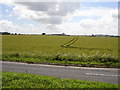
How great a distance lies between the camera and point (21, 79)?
31.2ft

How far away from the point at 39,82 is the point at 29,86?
2.80ft

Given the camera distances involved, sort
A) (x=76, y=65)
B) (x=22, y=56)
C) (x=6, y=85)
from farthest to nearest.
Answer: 1. (x=22, y=56)
2. (x=76, y=65)
3. (x=6, y=85)

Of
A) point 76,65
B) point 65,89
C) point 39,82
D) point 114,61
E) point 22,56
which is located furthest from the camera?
point 22,56

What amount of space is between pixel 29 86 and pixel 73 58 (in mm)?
12782

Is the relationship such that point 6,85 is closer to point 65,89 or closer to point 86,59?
point 65,89

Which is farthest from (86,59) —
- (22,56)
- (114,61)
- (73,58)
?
(22,56)

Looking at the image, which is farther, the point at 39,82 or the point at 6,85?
the point at 39,82

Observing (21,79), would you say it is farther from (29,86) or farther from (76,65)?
(76,65)

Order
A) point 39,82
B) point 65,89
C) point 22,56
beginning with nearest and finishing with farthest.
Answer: point 65,89 < point 39,82 < point 22,56

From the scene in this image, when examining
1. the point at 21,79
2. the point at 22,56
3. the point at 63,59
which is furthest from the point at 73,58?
the point at 21,79

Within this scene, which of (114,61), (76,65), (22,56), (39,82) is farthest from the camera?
(22,56)

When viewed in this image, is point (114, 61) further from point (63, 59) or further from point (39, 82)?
point (39, 82)

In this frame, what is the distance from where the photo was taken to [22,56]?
2277 cm

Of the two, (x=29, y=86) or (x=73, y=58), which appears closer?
(x=29, y=86)
